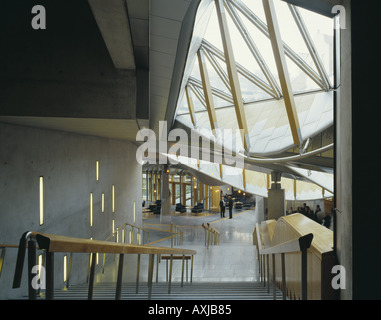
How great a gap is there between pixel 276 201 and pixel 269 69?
32.5ft

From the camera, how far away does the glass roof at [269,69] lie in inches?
329

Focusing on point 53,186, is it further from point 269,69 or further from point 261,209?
point 261,209

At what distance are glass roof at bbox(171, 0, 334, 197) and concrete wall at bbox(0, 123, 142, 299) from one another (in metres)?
3.76

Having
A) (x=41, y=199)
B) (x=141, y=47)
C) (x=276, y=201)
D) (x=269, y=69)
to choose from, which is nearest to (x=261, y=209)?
(x=276, y=201)

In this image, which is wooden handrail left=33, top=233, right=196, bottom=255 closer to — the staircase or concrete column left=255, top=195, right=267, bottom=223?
the staircase

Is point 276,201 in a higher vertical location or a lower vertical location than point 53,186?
lower

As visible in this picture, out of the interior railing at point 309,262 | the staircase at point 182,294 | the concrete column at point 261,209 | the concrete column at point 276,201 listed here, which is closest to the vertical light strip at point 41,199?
the staircase at point 182,294

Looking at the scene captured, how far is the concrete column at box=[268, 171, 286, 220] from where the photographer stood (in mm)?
18828

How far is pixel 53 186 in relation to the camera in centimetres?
734

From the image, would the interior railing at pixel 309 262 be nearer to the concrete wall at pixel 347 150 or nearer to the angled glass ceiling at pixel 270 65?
the concrete wall at pixel 347 150

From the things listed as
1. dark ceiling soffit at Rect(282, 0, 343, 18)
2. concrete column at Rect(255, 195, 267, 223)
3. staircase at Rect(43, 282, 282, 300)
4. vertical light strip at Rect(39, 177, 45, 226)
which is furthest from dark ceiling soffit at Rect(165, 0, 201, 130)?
concrete column at Rect(255, 195, 267, 223)

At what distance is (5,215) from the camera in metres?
5.55
